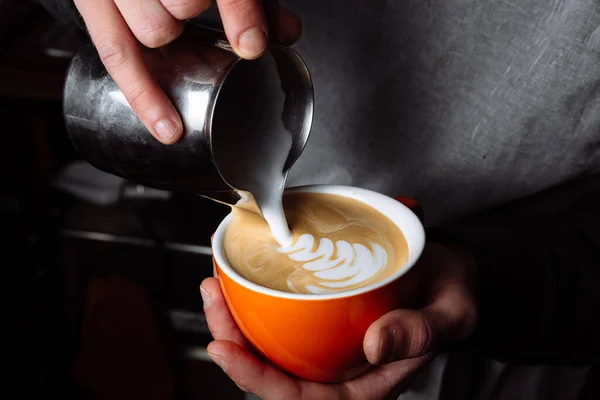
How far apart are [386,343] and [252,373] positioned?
5.1 inches

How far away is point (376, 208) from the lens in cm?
71

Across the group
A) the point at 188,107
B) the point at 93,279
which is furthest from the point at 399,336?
A: the point at 93,279

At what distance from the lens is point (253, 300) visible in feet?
1.85

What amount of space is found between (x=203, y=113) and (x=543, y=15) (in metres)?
0.44

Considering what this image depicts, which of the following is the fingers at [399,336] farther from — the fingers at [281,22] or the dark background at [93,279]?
the dark background at [93,279]

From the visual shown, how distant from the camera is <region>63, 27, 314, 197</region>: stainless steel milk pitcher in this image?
20.9 inches

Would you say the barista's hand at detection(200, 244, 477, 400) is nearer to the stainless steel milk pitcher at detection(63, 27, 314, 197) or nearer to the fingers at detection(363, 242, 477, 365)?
the fingers at detection(363, 242, 477, 365)

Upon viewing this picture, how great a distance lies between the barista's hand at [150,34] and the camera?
496 millimetres

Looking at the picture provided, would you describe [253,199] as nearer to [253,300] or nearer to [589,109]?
[253,300]

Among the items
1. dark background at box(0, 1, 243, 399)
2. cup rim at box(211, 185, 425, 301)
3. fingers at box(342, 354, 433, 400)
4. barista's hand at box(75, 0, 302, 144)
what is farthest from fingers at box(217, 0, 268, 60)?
dark background at box(0, 1, 243, 399)

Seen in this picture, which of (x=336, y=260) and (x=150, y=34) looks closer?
(x=150, y=34)

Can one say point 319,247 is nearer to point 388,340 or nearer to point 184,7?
point 388,340

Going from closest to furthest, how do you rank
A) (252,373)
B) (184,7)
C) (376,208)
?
1. (184,7)
2. (252,373)
3. (376,208)

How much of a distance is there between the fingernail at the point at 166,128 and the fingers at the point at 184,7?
8 cm
